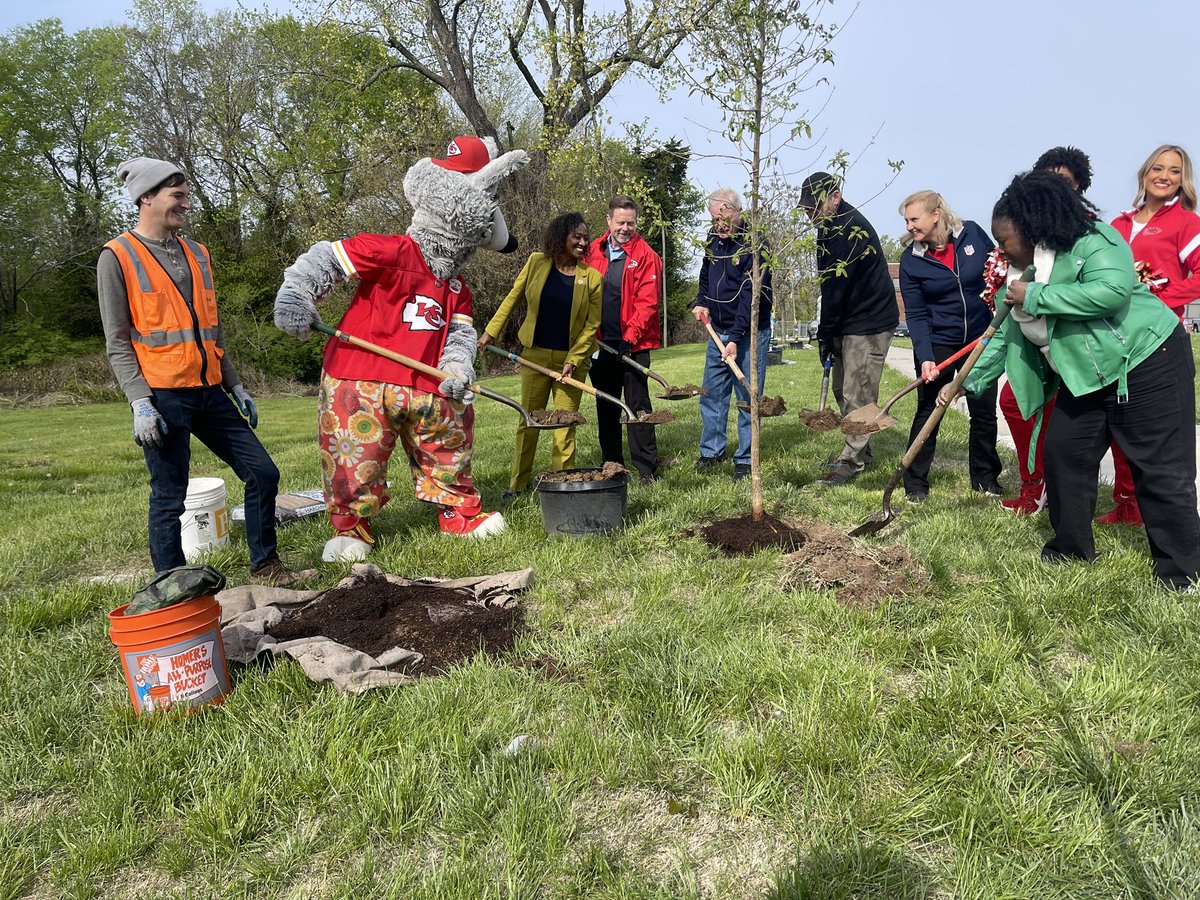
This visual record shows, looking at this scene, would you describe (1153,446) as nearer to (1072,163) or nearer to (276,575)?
(1072,163)

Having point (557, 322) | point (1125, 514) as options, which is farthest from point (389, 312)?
point (1125, 514)

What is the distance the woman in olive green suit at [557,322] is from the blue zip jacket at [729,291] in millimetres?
1061

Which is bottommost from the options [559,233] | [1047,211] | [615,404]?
[615,404]

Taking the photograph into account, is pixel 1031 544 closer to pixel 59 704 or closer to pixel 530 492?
pixel 530 492

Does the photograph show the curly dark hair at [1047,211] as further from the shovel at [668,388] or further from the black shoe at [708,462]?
the black shoe at [708,462]

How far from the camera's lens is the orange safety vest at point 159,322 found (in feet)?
11.2

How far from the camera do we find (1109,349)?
10.6 ft

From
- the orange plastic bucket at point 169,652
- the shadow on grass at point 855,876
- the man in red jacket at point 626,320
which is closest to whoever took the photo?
the shadow on grass at point 855,876

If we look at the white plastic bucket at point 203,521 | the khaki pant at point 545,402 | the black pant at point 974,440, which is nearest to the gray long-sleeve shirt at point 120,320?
the white plastic bucket at point 203,521

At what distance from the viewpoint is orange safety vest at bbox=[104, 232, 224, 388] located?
11.2 feet

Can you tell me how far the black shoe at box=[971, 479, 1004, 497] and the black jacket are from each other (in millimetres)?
1371

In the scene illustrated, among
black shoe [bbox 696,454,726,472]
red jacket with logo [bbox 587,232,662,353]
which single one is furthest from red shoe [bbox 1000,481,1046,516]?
red jacket with logo [bbox 587,232,662,353]

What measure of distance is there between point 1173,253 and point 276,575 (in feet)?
18.8

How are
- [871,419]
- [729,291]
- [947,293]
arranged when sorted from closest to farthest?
[871,419] → [947,293] → [729,291]
